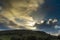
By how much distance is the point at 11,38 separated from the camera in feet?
236

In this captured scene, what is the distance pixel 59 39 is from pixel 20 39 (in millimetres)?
22211

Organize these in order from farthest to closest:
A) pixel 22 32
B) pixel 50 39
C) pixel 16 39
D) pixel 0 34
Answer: pixel 22 32 < pixel 0 34 < pixel 16 39 < pixel 50 39

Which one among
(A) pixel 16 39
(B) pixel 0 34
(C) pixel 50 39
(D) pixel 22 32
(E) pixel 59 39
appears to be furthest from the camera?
(D) pixel 22 32

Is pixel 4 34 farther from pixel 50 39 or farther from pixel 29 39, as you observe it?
pixel 50 39

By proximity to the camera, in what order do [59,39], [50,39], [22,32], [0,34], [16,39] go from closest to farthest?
[59,39]
[50,39]
[16,39]
[0,34]
[22,32]

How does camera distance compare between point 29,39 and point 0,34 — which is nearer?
point 29,39

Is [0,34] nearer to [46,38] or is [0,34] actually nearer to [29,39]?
[29,39]

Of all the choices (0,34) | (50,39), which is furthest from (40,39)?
(0,34)

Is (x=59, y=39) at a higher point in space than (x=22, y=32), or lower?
lower

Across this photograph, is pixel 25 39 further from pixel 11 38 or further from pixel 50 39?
pixel 50 39

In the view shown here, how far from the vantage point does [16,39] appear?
70000 mm

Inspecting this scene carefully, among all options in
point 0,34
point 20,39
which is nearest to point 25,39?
point 20,39

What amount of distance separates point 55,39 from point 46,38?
391 inches

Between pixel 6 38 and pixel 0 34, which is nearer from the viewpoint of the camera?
pixel 6 38
